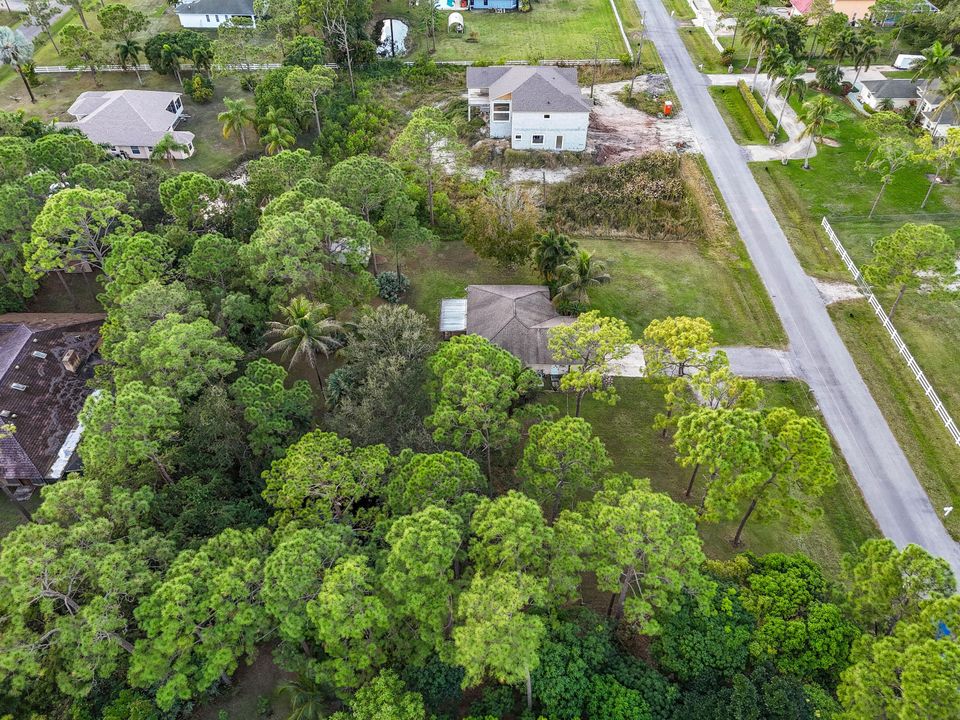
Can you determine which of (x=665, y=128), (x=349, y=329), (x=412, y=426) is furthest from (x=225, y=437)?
(x=665, y=128)

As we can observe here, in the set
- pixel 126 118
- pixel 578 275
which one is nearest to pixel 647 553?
pixel 578 275

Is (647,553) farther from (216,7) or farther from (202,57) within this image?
(216,7)

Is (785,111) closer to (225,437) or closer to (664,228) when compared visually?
(664,228)

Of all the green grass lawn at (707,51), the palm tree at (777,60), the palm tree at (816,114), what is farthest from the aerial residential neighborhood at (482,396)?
the green grass lawn at (707,51)

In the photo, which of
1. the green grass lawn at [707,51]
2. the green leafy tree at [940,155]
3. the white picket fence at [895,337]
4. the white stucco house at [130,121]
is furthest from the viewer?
the green grass lawn at [707,51]

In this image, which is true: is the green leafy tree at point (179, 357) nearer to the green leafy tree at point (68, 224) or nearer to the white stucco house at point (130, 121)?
the green leafy tree at point (68, 224)
